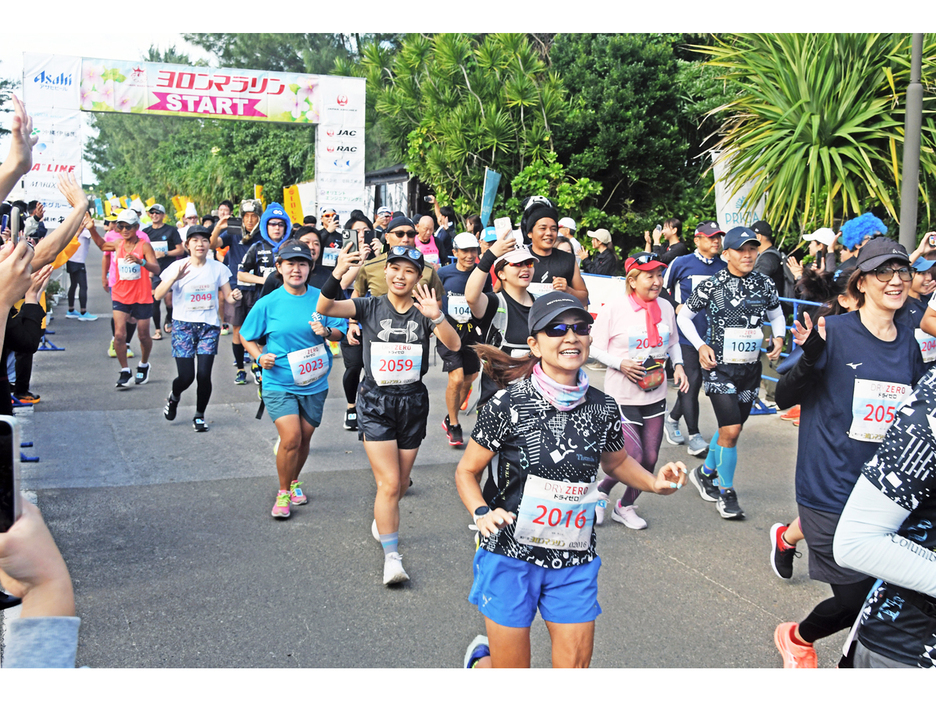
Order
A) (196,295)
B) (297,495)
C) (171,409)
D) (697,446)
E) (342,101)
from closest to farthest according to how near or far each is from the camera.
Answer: (297,495) < (697,446) < (196,295) < (171,409) < (342,101)

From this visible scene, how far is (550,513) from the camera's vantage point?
313cm

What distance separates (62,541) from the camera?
5.44m

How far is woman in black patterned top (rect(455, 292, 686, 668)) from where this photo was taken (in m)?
3.12

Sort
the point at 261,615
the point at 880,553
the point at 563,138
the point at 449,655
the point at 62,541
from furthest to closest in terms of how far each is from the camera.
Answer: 1. the point at 563,138
2. the point at 62,541
3. the point at 261,615
4. the point at 449,655
5. the point at 880,553

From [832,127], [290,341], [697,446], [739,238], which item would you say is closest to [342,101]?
[832,127]

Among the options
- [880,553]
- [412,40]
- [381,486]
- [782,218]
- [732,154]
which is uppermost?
[412,40]

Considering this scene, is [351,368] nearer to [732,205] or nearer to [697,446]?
[697,446]

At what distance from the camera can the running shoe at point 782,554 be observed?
4.92m

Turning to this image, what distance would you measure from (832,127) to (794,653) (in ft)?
27.2

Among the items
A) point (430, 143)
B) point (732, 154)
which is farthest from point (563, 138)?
point (732, 154)

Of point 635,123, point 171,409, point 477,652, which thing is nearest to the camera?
point 477,652

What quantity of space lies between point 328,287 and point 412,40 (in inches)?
600

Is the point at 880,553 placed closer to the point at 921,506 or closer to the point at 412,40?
the point at 921,506

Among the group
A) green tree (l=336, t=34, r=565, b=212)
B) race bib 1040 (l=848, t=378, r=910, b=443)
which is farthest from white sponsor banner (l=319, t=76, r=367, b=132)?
race bib 1040 (l=848, t=378, r=910, b=443)
